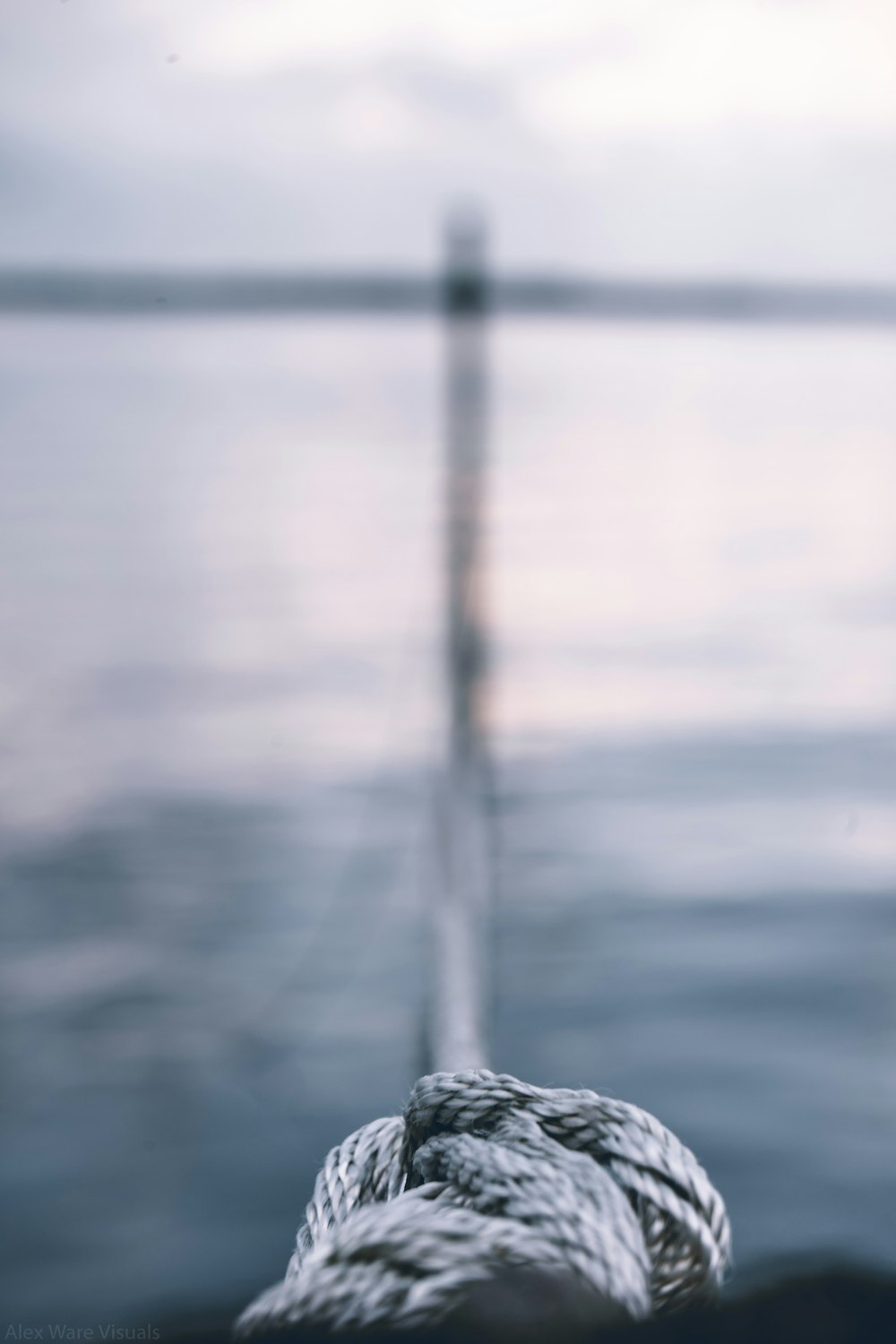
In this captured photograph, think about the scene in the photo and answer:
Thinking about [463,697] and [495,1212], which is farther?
[463,697]

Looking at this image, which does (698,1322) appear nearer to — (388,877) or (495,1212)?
(495,1212)

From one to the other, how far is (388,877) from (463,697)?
1359 millimetres

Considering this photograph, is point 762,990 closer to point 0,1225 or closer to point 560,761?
point 0,1225

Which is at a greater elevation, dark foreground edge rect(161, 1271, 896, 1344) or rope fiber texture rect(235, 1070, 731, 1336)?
dark foreground edge rect(161, 1271, 896, 1344)

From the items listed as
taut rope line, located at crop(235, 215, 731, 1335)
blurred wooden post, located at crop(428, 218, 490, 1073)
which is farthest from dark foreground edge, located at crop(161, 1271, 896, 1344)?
blurred wooden post, located at crop(428, 218, 490, 1073)

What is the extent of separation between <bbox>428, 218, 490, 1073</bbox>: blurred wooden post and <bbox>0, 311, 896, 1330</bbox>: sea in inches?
4.7

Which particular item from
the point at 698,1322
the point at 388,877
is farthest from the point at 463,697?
the point at 698,1322

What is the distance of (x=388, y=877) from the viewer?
374 cm

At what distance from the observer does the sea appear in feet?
6.48

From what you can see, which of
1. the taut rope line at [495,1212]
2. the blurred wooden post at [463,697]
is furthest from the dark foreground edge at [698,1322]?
the blurred wooden post at [463,697]

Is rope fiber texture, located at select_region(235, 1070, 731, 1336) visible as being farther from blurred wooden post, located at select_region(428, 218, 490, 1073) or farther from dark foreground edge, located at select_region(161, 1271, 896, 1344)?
blurred wooden post, located at select_region(428, 218, 490, 1073)

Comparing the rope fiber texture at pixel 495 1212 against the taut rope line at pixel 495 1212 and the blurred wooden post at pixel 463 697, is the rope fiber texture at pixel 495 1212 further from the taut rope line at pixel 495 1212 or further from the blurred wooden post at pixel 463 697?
the blurred wooden post at pixel 463 697

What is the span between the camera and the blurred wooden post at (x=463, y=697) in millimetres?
1542

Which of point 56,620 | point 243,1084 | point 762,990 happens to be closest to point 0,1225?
point 243,1084
